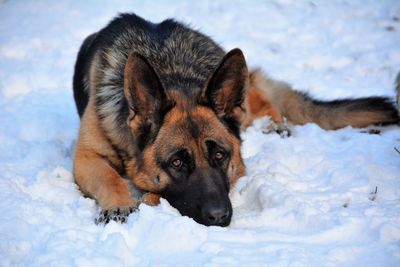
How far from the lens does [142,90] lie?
14.2ft

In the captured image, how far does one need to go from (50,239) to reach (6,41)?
6944 mm

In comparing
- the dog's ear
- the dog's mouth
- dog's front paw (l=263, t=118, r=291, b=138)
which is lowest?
the dog's mouth

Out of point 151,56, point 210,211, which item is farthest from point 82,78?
point 210,211

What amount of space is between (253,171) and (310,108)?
6.27 ft

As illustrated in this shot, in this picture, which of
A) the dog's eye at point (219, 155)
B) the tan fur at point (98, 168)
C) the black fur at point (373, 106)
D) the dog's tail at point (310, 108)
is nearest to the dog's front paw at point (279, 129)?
the dog's tail at point (310, 108)

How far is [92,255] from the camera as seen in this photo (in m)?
3.37

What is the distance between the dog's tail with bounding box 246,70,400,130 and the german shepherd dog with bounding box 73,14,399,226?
1.30 meters

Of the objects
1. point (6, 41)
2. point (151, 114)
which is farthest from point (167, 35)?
point (6, 41)

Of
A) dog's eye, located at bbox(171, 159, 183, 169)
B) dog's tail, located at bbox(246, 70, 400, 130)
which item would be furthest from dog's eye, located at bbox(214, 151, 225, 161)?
dog's tail, located at bbox(246, 70, 400, 130)

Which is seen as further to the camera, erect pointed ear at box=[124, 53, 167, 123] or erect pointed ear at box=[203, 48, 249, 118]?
erect pointed ear at box=[203, 48, 249, 118]

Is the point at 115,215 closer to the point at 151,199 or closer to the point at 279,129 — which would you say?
the point at 151,199

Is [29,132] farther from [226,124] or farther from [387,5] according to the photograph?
[387,5]

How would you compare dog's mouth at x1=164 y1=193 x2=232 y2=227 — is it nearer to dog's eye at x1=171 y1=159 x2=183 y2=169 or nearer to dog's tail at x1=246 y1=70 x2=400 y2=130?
dog's eye at x1=171 y1=159 x2=183 y2=169

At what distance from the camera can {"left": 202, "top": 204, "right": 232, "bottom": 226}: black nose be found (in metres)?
3.96
